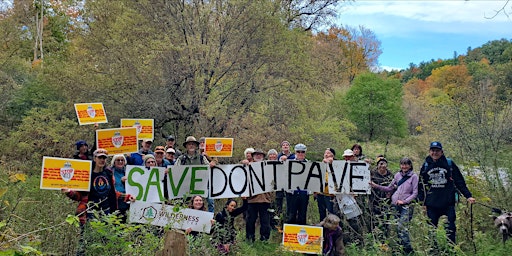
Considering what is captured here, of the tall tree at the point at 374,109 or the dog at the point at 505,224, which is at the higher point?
the tall tree at the point at 374,109

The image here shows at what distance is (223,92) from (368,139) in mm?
19438

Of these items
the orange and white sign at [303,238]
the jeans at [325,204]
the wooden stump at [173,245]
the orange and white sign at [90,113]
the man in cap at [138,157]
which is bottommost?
the orange and white sign at [303,238]

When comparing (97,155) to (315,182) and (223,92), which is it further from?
(223,92)

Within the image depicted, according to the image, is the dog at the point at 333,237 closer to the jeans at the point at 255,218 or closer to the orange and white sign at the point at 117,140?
the jeans at the point at 255,218

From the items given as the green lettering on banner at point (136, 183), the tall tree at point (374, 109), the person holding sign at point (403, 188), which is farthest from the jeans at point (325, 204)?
the tall tree at point (374, 109)

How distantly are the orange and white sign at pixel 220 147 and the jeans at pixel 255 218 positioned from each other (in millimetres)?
1703

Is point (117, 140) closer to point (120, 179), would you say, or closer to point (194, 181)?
point (120, 179)

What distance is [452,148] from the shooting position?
27.5 ft

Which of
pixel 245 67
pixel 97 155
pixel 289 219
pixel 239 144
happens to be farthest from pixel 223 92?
pixel 97 155

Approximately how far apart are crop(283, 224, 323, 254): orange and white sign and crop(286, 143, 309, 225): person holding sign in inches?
41.3

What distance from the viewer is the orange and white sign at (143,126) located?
9047 millimetres

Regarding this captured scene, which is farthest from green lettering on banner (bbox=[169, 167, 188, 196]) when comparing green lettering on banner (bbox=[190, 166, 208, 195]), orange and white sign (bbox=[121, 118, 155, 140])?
orange and white sign (bbox=[121, 118, 155, 140])

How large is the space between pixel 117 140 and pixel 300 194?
327cm

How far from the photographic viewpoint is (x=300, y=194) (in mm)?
7422
